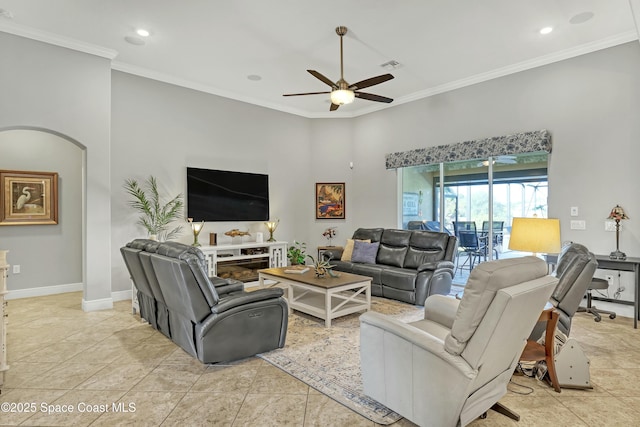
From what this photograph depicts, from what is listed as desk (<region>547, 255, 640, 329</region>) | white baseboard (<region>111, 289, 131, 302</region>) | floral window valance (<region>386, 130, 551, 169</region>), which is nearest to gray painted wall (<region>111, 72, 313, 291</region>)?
white baseboard (<region>111, 289, 131, 302</region>)

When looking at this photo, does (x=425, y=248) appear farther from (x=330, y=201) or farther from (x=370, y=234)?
(x=330, y=201)

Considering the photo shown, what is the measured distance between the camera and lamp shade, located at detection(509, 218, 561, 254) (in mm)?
3146

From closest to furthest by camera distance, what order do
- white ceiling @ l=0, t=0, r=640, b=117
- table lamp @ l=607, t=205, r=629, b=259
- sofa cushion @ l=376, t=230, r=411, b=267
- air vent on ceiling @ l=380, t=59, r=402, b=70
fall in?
white ceiling @ l=0, t=0, r=640, b=117 < table lamp @ l=607, t=205, r=629, b=259 < air vent on ceiling @ l=380, t=59, r=402, b=70 < sofa cushion @ l=376, t=230, r=411, b=267

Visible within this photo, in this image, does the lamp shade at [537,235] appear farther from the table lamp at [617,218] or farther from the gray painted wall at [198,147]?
the gray painted wall at [198,147]

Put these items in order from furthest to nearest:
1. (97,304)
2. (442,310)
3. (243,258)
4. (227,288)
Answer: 1. (243,258)
2. (97,304)
3. (227,288)
4. (442,310)

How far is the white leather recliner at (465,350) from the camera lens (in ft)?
5.77

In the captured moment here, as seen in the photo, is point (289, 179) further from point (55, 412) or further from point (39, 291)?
point (55, 412)

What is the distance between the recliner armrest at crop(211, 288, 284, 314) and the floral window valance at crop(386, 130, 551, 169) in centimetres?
417

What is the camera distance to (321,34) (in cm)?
432

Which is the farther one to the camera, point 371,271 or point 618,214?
point 371,271

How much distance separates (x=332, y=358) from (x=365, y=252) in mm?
2950

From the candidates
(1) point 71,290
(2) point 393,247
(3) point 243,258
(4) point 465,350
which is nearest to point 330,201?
(2) point 393,247

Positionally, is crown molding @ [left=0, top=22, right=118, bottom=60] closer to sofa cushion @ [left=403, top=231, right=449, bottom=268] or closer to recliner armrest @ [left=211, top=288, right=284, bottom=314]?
recliner armrest @ [left=211, top=288, right=284, bottom=314]

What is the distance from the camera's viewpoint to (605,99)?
452cm
